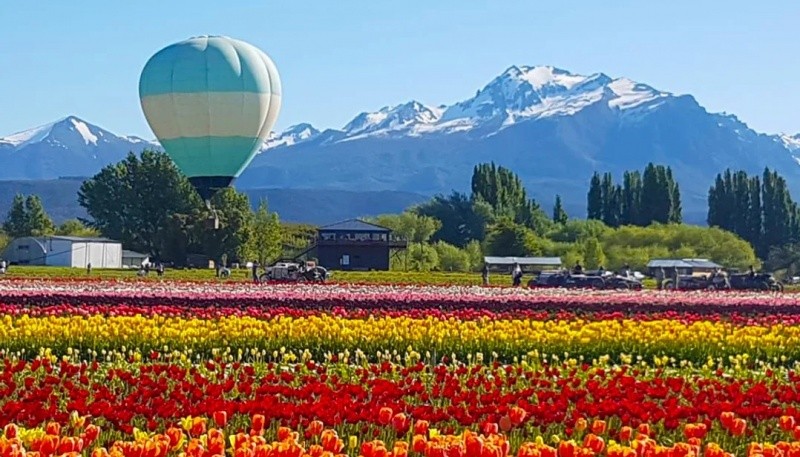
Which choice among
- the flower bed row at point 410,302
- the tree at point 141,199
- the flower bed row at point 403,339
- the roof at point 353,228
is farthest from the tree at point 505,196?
the flower bed row at point 403,339

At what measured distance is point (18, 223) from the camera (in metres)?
116

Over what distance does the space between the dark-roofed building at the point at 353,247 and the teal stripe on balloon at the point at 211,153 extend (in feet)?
113

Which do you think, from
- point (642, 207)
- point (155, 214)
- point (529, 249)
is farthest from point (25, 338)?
point (642, 207)

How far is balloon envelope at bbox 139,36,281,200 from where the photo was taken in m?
43.3

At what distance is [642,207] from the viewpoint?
114375 millimetres

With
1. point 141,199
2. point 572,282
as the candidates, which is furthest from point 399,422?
point 141,199

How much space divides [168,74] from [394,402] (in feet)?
115

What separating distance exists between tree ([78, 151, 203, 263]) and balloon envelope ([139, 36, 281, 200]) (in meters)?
47.6

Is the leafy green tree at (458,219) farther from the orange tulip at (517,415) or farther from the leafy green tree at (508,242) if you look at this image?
the orange tulip at (517,415)

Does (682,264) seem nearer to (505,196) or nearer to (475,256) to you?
(475,256)

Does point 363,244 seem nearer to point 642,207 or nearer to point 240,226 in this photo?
point 240,226

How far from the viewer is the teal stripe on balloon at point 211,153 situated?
4444 centimetres

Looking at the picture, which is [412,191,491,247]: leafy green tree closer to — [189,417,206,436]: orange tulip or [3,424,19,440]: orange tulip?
[189,417,206,436]: orange tulip

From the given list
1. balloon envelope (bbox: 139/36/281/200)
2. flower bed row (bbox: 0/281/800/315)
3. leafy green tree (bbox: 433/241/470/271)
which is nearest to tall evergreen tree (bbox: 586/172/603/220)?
leafy green tree (bbox: 433/241/470/271)
